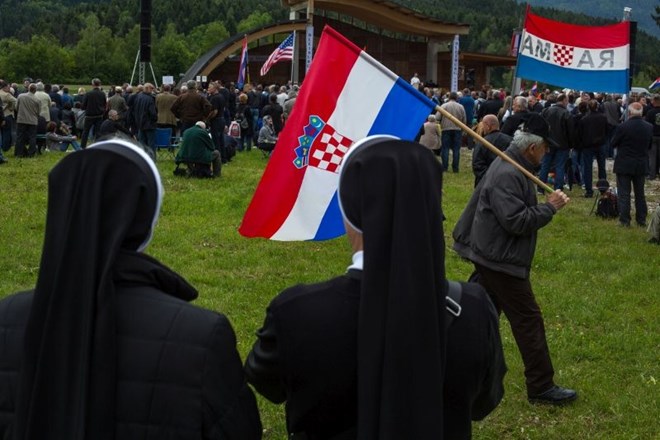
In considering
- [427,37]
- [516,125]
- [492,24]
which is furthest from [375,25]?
[492,24]

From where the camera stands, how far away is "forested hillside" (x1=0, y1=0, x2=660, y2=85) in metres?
73.5

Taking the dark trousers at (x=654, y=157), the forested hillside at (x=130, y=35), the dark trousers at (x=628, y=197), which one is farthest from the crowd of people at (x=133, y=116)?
the forested hillside at (x=130, y=35)

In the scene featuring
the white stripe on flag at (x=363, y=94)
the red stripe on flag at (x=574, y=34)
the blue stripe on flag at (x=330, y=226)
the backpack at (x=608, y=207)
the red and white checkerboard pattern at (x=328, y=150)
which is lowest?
the backpack at (x=608, y=207)

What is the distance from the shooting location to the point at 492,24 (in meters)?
104

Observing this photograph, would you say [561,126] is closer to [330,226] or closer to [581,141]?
[581,141]

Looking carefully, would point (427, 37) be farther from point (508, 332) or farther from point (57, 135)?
point (508, 332)

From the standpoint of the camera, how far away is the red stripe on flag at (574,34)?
12.2 meters

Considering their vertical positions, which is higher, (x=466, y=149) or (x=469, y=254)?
(x=469, y=254)

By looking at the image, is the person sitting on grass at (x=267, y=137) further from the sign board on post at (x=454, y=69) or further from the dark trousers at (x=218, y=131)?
the sign board on post at (x=454, y=69)

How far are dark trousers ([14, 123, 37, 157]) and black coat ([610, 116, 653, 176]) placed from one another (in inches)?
474

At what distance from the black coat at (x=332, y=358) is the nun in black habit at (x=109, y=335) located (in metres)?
0.22

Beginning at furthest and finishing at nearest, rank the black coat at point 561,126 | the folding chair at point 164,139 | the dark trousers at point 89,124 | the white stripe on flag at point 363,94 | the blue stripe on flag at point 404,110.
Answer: the dark trousers at point 89,124
the folding chair at point 164,139
the black coat at point 561,126
the white stripe on flag at point 363,94
the blue stripe on flag at point 404,110

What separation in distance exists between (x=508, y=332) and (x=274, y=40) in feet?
138

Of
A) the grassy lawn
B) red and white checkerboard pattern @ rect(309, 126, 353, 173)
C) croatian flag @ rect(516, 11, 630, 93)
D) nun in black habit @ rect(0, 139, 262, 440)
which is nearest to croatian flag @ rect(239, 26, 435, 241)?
red and white checkerboard pattern @ rect(309, 126, 353, 173)
